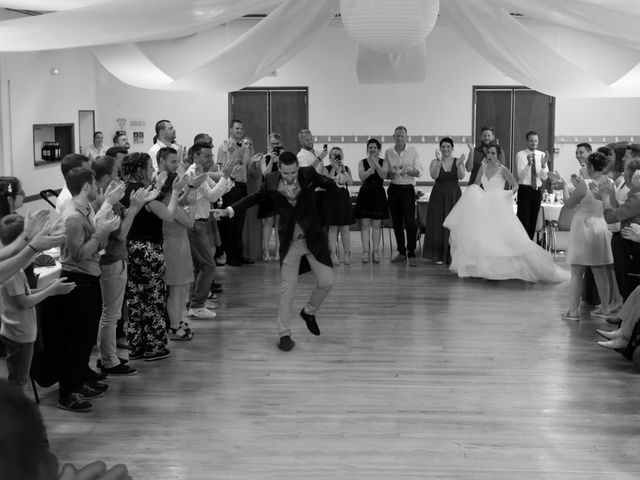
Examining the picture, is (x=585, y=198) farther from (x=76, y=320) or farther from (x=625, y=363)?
(x=76, y=320)

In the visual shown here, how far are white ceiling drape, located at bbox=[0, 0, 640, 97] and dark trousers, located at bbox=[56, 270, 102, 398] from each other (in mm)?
1186

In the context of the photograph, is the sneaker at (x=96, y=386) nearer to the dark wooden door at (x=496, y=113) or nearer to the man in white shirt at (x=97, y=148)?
the man in white shirt at (x=97, y=148)

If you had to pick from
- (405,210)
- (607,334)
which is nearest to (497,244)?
(405,210)

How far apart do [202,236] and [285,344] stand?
1.22 m

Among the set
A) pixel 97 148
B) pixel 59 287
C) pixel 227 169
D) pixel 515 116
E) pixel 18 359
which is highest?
pixel 515 116

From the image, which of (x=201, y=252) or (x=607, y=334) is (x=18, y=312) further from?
(x=607, y=334)

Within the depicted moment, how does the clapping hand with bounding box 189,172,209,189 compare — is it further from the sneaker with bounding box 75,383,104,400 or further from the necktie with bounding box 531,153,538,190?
the necktie with bounding box 531,153,538,190

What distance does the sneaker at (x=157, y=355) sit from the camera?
236 inches

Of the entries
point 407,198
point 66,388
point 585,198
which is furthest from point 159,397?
point 407,198

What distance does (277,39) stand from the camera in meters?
4.91

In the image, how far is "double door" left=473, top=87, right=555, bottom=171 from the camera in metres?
13.6

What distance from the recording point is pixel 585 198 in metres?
7.09

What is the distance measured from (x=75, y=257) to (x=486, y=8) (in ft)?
8.72

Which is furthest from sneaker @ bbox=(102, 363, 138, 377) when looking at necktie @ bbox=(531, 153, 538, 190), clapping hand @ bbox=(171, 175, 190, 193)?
necktie @ bbox=(531, 153, 538, 190)
